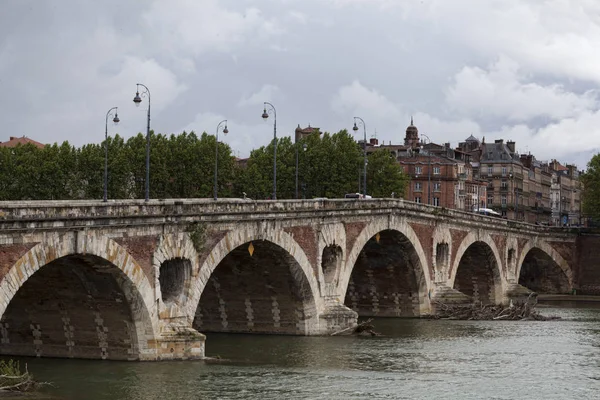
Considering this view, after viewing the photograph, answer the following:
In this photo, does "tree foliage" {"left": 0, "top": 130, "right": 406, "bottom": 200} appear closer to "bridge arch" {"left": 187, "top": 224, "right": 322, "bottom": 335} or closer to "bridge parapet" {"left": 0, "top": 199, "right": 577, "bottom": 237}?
"bridge parapet" {"left": 0, "top": 199, "right": 577, "bottom": 237}

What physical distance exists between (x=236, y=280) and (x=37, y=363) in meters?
17.1

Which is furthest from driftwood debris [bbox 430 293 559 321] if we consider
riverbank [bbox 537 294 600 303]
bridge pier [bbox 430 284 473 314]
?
riverbank [bbox 537 294 600 303]

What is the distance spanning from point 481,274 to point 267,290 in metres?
38.5

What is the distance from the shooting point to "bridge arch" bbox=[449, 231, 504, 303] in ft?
319

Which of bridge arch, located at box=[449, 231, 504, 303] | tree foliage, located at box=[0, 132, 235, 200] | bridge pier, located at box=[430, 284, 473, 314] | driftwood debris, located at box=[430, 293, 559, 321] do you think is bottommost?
driftwood debris, located at box=[430, 293, 559, 321]

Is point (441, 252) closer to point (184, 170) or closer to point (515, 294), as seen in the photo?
point (515, 294)

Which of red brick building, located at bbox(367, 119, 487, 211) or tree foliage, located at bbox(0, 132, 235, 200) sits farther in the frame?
red brick building, located at bbox(367, 119, 487, 211)

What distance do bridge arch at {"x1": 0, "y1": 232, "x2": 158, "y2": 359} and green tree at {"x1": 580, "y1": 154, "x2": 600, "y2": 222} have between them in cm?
9245

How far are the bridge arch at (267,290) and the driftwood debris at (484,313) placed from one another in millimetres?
17593

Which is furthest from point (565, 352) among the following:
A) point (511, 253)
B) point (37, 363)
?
point (511, 253)

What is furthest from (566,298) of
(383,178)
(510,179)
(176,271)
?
(176,271)

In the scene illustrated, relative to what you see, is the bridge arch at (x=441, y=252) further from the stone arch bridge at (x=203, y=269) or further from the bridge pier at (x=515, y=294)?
the bridge pier at (x=515, y=294)

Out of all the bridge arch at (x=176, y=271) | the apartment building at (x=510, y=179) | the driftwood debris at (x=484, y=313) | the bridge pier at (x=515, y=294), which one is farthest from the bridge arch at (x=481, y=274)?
the apartment building at (x=510, y=179)

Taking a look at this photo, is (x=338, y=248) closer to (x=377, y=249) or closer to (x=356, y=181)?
(x=377, y=249)
